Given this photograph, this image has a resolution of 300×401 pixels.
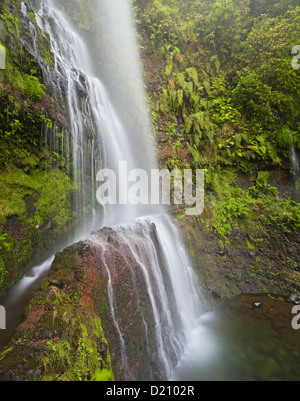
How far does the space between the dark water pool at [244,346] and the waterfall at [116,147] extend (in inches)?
14.9

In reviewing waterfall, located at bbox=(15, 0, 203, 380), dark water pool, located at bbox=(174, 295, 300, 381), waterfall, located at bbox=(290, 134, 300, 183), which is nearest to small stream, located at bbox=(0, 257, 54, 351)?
waterfall, located at bbox=(15, 0, 203, 380)

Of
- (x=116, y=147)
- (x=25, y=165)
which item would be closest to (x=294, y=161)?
(x=116, y=147)

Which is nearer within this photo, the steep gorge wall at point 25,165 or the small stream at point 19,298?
the small stream at point 19,298

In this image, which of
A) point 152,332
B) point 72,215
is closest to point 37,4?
point 72,215

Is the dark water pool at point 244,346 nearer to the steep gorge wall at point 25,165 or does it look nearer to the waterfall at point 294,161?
the steep gorge wall at point 25,165

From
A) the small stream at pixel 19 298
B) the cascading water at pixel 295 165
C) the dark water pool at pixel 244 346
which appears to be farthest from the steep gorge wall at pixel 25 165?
the cascading water at pixel 295 165

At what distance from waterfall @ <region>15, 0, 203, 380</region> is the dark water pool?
380 millimetres

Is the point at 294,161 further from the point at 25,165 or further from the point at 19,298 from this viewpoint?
the point at 19,298

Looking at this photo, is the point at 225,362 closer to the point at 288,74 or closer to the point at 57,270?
the point at 57,270

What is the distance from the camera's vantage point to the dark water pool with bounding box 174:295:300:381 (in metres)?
4.38

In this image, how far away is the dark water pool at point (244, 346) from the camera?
4.38 metres

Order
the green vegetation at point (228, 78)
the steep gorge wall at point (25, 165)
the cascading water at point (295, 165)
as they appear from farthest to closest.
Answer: the green vegetation at point (228, 78) < the cascading water at point (295, 165) < the steep gorge wall at point (25, 165)

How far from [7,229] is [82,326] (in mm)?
3180

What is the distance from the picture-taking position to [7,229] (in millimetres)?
4453
